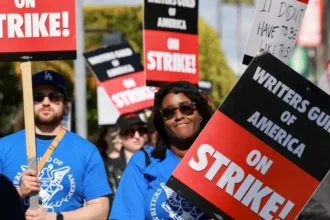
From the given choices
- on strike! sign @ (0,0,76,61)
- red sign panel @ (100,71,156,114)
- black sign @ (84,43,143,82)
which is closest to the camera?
on strike! sign @ (0,0,76,61)

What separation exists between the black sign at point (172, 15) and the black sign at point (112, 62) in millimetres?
2009

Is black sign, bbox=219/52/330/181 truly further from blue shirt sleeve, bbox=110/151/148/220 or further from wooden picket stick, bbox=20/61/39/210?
wooden picket stick, bbox=20/61/39/210

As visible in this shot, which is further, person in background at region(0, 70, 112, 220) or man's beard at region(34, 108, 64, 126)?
man's beard at region(34, 108, 64, 126)

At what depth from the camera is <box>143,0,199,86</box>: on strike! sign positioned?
888cm

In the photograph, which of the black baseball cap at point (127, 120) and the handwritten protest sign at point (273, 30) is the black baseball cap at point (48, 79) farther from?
the black baseball cap at point (127, 120)

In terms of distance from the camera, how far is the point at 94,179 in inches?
266

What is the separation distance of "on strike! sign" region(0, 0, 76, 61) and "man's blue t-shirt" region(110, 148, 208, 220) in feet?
3.33

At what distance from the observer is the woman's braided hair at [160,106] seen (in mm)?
5898

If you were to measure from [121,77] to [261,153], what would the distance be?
5.62 m

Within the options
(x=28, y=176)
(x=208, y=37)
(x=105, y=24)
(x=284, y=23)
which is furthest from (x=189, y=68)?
(x=208, y=37)

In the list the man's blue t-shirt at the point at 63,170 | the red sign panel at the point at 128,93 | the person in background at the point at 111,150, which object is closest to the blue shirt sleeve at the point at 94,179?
the man's blue t-shirt at the point at 63,170

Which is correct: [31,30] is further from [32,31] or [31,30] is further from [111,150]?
[111,150]

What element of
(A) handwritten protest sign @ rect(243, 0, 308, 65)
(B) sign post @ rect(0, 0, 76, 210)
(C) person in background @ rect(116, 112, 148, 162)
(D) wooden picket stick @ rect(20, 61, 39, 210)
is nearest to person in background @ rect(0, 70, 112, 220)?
(D) wooden picket stick @ rect(20, 61, 39, 210)

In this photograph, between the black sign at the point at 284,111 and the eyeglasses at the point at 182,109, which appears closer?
the black sign at the point at 284,111
